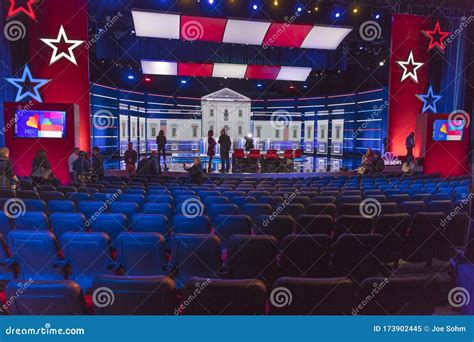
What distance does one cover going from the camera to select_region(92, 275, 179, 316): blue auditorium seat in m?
2.32

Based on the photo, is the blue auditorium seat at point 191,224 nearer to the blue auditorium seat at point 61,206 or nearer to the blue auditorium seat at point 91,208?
the blue auditorium seat at point 91,208

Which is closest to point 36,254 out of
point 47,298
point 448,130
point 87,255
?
point 87,255

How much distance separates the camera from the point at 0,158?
7.25m

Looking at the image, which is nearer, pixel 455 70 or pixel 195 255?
pixel 195 255

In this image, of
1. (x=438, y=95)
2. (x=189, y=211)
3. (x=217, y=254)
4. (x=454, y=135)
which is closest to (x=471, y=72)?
(x=438, y=95)

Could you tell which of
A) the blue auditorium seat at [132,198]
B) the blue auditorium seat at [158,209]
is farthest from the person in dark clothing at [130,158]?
the blue auditorium seat at [158,209]

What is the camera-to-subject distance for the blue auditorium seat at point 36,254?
3.46 metres

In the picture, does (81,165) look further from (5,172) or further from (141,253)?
(141,253)

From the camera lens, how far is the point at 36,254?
362 centimetres

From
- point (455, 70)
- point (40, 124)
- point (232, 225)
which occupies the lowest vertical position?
point (232, 225)

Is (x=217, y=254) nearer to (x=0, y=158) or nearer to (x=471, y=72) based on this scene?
(x=0, y=158)

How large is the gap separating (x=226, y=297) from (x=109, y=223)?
2.57m

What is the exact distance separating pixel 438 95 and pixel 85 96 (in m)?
15.1

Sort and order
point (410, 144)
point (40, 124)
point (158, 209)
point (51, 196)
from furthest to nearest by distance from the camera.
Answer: point (410, 144), point (40, 124), point (51, 196), point (158, 209)
